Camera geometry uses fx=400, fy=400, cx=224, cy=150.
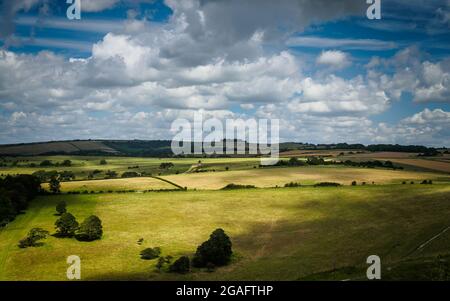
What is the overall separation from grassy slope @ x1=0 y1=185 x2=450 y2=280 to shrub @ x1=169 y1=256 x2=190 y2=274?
2254 mm

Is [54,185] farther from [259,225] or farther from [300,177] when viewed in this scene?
[300,177]

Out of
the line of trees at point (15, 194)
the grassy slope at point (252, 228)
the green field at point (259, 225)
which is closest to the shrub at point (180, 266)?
the green field at point (259, 225)

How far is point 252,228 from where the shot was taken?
88875 mm

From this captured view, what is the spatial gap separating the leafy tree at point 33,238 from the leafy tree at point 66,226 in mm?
3305

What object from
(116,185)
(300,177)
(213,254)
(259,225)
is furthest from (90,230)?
(300,177)

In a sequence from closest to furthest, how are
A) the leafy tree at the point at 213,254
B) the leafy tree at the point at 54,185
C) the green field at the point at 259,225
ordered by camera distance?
the green field at the point at 259,225
the leafy tree at the point at 213,254
the leafy tree at the point at 54,185

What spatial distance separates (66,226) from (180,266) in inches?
1251

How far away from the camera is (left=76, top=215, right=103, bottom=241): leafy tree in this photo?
8026 cm

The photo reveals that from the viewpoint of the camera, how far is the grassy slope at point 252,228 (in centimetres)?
6109

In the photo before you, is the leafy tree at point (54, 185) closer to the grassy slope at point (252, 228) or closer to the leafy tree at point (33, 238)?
the grassy slope at point (252, 228)

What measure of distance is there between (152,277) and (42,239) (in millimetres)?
31877
